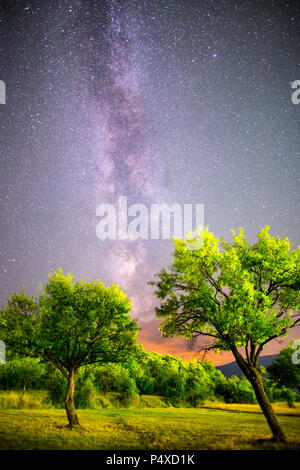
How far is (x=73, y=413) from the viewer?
779 inches

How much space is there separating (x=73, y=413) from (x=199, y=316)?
13.3 meters

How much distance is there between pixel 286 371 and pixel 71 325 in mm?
60415

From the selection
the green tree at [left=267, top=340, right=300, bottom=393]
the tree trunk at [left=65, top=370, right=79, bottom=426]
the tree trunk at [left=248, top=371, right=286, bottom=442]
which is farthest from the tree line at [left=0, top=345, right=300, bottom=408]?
the tree trunk at [left=248, top=371, right=286, bottom=442]

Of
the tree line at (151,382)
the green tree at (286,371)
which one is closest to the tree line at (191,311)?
the tree line at (151,382)

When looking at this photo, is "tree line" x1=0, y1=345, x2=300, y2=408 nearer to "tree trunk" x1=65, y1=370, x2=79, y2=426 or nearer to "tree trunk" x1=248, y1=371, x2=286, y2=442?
"tree trunk" x1=65, y1=370, x2=79, y2=426

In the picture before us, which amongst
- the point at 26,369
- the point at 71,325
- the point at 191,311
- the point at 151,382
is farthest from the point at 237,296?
the point at 151,382

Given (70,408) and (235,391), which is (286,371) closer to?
(235,391)

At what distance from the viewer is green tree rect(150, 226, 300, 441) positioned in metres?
15.8

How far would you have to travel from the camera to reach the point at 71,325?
20438mm

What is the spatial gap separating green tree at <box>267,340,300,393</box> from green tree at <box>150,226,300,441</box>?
48980 mm

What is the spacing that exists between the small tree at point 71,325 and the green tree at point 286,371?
172 ft

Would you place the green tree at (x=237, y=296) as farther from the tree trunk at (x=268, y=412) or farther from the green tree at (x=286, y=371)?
the green tree at (x=286, y=371)
